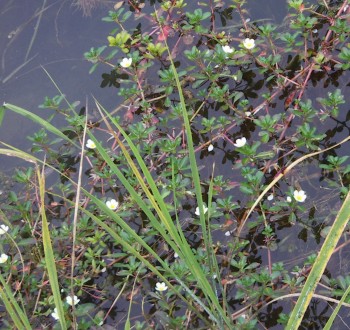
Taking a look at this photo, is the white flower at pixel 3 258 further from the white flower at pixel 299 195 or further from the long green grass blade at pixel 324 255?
the long green grass blade at pixel 324 255

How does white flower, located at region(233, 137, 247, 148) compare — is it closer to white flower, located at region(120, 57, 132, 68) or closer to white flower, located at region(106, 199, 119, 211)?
white flower, located at region(106, 199, 119, 211)

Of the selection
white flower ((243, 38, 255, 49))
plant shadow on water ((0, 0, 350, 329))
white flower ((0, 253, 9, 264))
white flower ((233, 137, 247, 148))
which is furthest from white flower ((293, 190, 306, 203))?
white flower ((0, 253, 9, 264))

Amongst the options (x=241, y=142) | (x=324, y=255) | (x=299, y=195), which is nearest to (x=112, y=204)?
(x=241, y=142)

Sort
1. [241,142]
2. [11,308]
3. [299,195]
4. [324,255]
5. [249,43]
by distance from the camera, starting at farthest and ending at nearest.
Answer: [249,43], [241,142], [299,195], [11,308], [324,255]

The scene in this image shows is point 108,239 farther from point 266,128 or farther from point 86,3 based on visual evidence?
point 86,3

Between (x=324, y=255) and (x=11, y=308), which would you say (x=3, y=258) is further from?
(x=324, y=255)

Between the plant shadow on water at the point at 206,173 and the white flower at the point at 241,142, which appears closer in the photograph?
the plant shadow on water at the point at 206,173

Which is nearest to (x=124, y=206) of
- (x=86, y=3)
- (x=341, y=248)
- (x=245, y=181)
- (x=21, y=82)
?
(x=245, y=181)

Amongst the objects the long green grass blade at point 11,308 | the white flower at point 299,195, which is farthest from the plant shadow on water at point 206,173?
the long green grass blade at point 11,308
